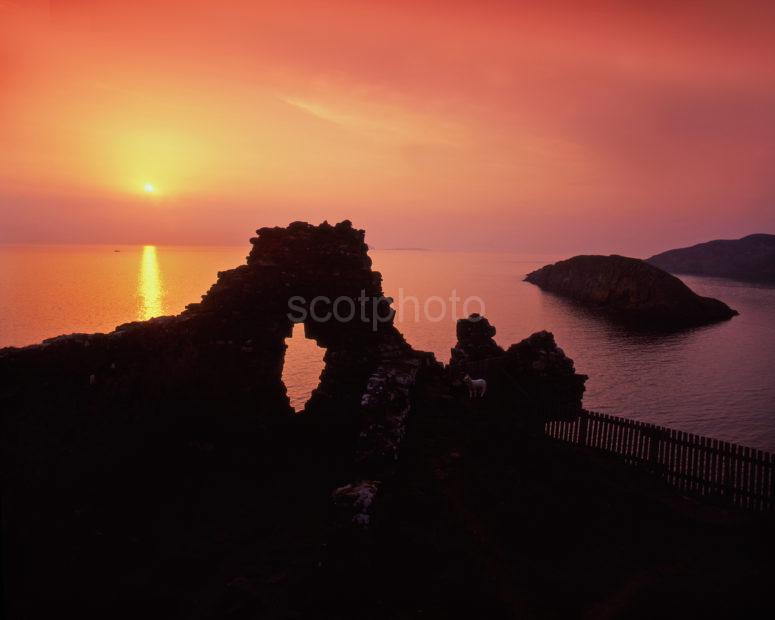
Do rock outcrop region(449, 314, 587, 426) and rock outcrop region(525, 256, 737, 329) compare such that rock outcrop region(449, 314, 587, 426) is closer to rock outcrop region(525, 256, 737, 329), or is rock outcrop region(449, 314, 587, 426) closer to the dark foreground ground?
the dark foreground ground

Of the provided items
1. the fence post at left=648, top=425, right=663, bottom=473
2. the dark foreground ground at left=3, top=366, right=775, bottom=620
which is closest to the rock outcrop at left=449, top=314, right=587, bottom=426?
the fence post at left=648, top=425, right=663, bottom=473

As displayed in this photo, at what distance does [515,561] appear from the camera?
9.74 m

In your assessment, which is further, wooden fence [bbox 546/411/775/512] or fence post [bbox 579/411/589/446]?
fence post [bbox 579/411/589/446]

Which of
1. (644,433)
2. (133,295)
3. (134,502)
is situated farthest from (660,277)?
(133,295)

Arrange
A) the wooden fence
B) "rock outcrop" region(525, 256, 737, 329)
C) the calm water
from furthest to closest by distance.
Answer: "rock outcrop" region(525, 256, 737, 329), the calm water, the wooden fence

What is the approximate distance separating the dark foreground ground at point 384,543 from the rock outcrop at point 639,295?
68.5m

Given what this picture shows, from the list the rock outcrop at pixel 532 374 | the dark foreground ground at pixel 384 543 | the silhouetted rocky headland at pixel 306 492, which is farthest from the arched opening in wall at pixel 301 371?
the dark foreground ground at pixel 384 543

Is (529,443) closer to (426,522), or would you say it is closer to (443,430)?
(443,430)

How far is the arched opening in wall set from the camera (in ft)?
111

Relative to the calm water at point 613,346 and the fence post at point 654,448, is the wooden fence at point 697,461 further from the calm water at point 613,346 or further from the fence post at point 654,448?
the calm water at point 613,346

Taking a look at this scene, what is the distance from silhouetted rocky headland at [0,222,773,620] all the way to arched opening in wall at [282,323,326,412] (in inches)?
616

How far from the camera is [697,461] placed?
1423 centimetres

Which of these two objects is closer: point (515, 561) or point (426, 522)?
point (515, 561)

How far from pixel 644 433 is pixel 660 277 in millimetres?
88094
